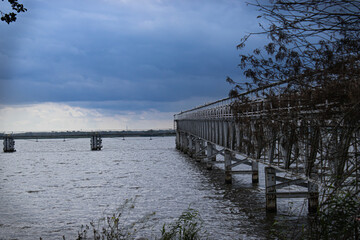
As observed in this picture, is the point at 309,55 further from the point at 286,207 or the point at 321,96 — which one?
the point at 286,207

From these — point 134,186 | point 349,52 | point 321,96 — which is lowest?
point 134,186

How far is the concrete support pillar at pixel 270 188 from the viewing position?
1744 centimetres

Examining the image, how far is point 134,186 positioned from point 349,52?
26072 mm

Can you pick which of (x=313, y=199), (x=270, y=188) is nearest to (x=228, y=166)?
(x=270, y=188)

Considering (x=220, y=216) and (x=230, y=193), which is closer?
(x=220, y=216)

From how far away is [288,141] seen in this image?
1319 centimetres

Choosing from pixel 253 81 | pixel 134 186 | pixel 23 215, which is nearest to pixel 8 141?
pixel 134 186

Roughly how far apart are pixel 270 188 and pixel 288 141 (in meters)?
5.03

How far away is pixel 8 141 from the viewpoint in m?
107

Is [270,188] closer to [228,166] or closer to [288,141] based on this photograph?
[288,141]

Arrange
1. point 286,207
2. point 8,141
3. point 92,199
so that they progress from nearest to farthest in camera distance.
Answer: point 286,207, point 92,199, point 8,141

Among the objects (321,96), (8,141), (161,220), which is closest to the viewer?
(321,96)

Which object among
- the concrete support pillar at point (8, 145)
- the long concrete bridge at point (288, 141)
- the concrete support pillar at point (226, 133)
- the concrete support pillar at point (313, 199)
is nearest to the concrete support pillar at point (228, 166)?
the long concrete bridge at point (288, 141)

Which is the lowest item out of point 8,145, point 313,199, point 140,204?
point 140,204
